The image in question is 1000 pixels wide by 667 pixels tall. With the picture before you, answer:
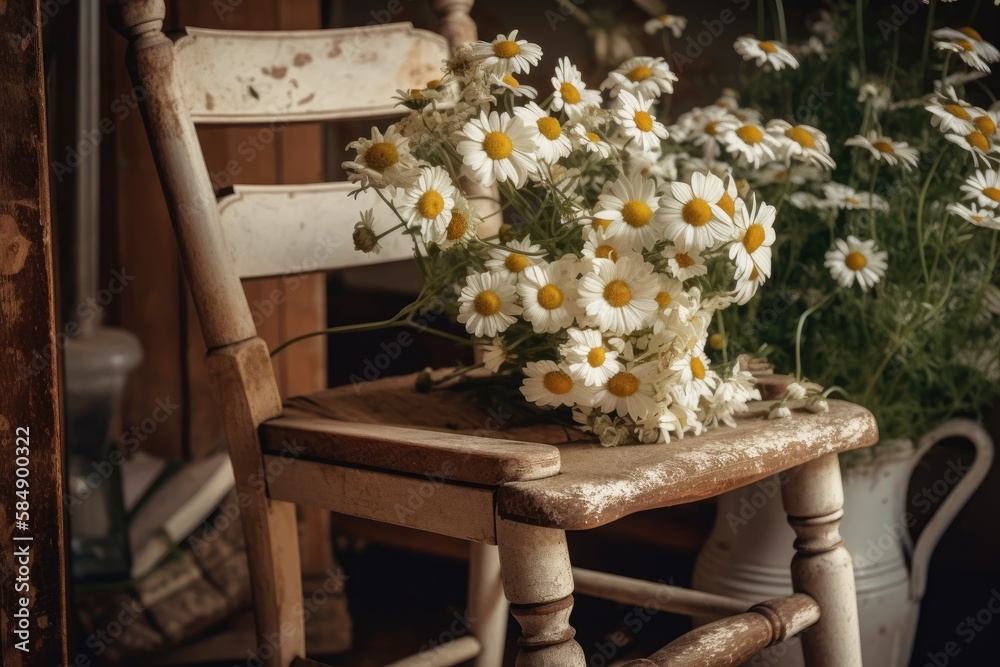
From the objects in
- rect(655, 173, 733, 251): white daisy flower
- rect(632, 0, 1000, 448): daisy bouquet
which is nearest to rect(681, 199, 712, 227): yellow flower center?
rect(655, 173, 733, 251): white daisy flower

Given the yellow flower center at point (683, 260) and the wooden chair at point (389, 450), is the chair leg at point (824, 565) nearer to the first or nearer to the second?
the wooden chair at point (389, 450)

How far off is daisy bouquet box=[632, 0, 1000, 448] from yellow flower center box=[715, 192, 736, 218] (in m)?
0.31

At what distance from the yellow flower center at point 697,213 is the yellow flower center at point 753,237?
0.05 meters

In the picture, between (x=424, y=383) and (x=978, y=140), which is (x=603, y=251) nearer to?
(x=424, y=383)

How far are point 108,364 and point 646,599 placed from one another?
3.28 feet

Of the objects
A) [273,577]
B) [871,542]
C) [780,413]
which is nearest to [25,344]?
[273,577]

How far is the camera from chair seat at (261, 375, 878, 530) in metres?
0.67

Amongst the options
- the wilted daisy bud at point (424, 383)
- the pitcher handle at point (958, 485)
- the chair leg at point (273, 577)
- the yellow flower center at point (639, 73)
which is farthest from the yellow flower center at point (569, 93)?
the pitcher handle at point (958, 485)

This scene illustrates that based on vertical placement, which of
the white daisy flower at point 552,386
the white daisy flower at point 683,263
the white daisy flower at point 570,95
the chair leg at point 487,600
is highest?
the white daisy flower at point 570,95

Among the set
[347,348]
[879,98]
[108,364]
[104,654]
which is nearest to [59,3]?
[108,364]

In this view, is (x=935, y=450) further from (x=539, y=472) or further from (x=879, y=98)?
(x=539, y=472)

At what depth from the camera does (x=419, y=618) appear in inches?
66.9

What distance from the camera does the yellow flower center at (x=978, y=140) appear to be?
3.03ft

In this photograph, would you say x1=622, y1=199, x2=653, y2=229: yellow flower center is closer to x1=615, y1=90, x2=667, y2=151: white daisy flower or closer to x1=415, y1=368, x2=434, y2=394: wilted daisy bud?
x1=615, y1=90, x2=667, y2=151: white daisy flower
